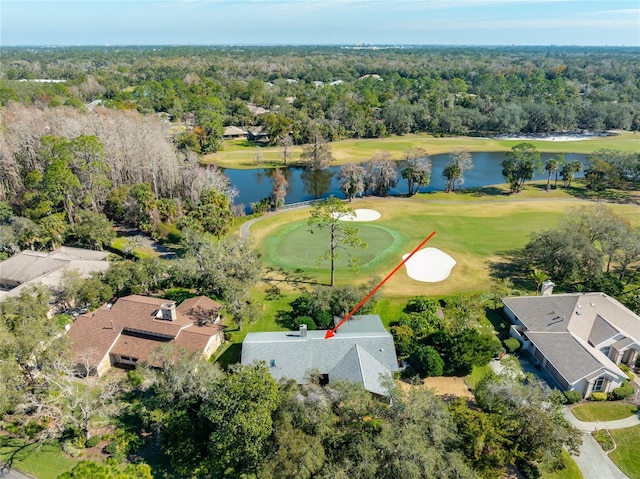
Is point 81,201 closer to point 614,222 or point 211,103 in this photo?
point 614,222

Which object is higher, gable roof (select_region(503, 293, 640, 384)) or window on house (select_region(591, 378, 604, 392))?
gable roof (select_region(503, 293, 640, 384))

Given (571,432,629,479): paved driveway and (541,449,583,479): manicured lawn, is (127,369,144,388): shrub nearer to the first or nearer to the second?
(541,449,583,479): manicured lawn

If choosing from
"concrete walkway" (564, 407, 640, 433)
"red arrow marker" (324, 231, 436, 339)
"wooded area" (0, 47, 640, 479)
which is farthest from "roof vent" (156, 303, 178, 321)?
"concrete walkway" (564, 407, 640, 433)

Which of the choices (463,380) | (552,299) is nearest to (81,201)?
(463,380)

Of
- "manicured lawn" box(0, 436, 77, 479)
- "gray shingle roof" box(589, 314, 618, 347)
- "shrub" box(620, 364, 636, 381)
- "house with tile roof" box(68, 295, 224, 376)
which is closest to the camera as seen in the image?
"manicured lawn" box(0, 436, 77, 479)

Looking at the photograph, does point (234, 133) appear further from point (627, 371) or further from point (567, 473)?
point (567, 473)

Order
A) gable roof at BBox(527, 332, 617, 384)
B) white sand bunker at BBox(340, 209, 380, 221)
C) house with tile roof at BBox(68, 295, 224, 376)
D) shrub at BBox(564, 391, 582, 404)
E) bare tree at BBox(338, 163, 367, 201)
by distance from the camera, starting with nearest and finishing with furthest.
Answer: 1. shrub at BBox(564, 391, 582, 404)
2. gable roof at BBox(527, 332, 617, 384)
3. house with tile roof at BBox(68, 295, 224, 376)
4. white sand bunker at BBox(340, 209, 380, 221)
5. bare tree at BBox(338, 163, 367, 201)
